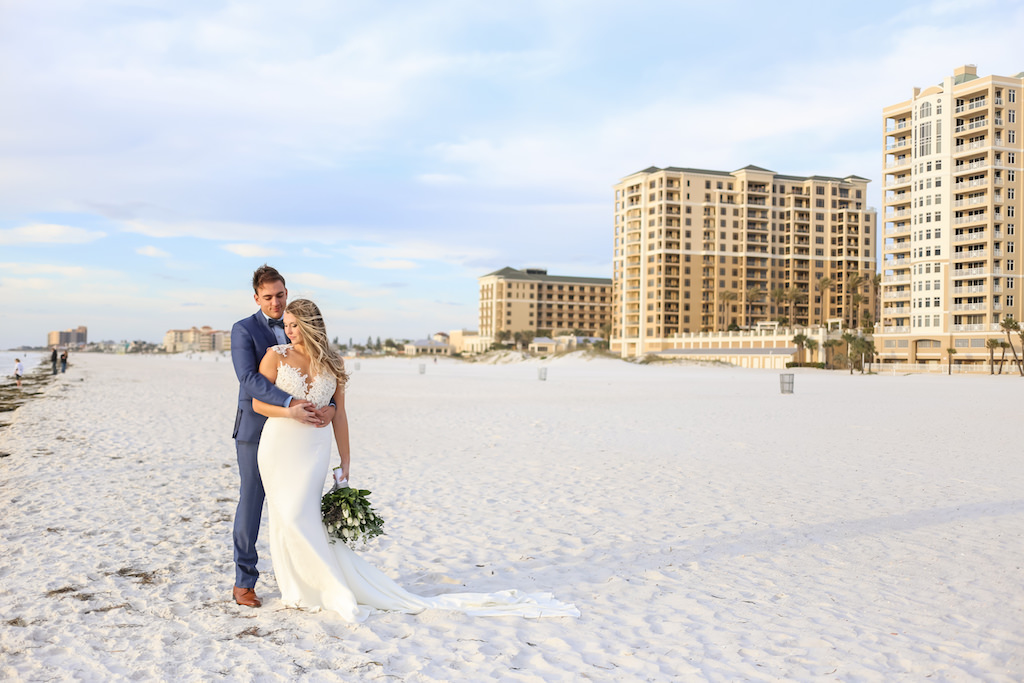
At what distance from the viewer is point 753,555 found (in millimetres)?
6734

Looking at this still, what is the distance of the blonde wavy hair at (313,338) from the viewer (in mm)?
4598

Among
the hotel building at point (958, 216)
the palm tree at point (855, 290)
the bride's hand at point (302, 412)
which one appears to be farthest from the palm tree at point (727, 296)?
the bride's hand at point (302, 412)

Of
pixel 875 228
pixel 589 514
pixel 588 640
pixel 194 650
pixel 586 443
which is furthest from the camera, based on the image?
pixel 875 228

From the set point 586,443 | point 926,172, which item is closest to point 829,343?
point 926,172

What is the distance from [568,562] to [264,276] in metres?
3.66

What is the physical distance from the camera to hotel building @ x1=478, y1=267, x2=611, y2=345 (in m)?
174

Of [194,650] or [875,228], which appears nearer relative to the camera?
[194,650]

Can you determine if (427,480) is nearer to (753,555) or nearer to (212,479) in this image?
(212,479)

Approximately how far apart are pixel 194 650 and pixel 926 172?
9519 cm

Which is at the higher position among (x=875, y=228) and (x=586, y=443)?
(x=875, y=228)

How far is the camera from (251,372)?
458 centimetres

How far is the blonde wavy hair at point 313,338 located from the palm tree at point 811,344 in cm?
9171

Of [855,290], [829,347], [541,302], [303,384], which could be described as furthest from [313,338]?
[541,302]

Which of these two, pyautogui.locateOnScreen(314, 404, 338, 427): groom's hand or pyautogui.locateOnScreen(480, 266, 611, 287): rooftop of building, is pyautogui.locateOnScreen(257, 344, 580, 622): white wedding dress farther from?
pyautogui.locateOnScreen(480, 266, 611, 287): rooftop of building
